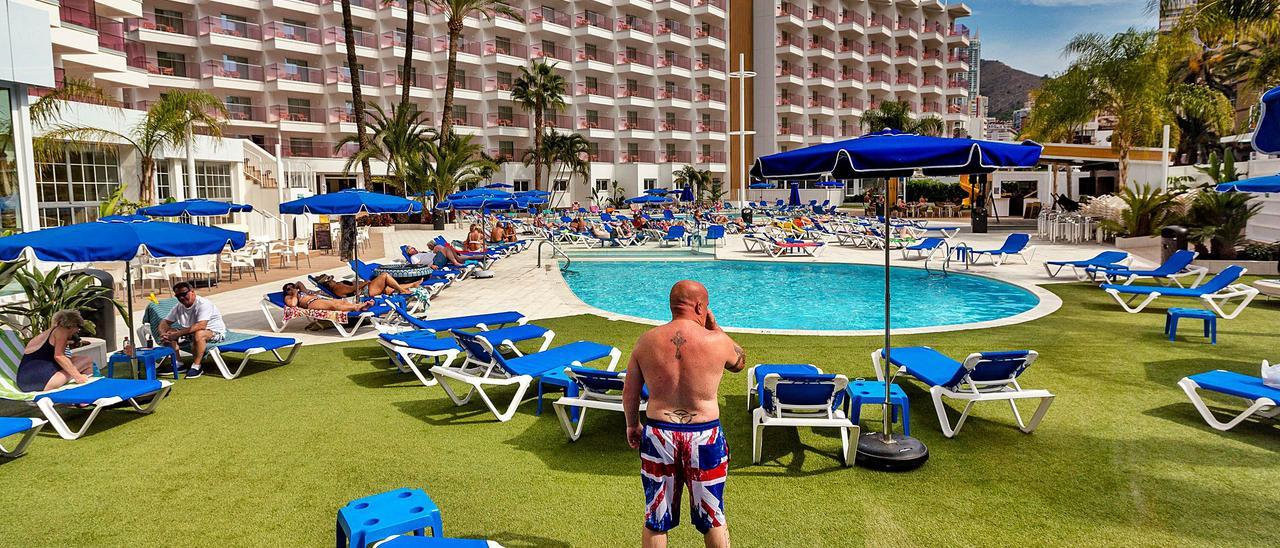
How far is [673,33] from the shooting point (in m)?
60.9

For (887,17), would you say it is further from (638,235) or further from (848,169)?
(848,169)

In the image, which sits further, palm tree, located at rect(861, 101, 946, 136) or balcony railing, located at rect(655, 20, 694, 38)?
balcony railing, located at rect(655, 20, 694, 38)

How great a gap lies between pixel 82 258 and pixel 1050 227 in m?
24.9

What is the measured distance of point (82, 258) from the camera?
6.05m

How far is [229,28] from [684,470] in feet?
160

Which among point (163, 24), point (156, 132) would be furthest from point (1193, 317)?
point (163, 24)

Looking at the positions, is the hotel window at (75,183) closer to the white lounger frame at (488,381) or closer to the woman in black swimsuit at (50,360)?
the woman in black swimsuit at (50,360)

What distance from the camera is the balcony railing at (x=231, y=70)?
4312cm

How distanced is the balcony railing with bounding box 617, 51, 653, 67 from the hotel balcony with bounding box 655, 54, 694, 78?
775 mm

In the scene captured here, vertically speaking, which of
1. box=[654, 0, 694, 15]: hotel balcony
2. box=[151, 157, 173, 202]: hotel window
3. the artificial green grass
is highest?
box=[654, 0, 694, 15]: hotel balcony

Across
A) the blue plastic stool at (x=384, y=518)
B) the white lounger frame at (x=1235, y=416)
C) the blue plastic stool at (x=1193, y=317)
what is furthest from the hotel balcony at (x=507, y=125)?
the blue plastic stool at (x=384, y=518)

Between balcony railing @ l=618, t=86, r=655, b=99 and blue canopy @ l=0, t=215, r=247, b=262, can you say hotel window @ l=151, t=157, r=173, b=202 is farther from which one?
balcony railing @ l=618, t=86, r=655, b=99

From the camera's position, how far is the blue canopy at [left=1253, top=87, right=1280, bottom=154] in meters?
3.96

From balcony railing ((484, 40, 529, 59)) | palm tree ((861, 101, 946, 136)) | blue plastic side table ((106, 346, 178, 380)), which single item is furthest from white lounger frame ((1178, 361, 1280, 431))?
balcony railing ((484, 40, 529, 59))
